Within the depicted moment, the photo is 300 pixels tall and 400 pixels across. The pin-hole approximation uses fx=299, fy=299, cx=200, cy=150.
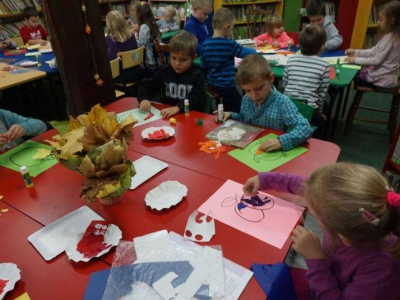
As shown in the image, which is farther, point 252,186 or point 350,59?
point 350,59

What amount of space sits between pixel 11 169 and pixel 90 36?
112cm

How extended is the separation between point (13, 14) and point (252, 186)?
538cm

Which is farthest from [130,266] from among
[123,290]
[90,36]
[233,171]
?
[90,36]

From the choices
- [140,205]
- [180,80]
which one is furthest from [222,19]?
[140,205]

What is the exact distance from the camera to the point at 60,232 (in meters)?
1.06

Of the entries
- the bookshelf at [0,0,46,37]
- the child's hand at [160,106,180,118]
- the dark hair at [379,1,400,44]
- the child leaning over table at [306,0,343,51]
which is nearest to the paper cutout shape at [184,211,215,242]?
the child's hand at [160,106,180,118]

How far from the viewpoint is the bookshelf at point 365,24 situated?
4.07m

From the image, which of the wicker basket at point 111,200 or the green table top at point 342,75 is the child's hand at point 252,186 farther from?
the green table top at point 342,75

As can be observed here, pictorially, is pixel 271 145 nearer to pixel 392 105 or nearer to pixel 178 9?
pixel 392 105

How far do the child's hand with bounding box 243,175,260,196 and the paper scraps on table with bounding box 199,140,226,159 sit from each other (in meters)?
0.31

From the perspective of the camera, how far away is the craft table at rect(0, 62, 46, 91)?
2637mm

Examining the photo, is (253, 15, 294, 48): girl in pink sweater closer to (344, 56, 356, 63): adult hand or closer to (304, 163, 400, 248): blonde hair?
(344, 56, 356, 63): adult hand

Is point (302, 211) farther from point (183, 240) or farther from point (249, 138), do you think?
point (249, 138)

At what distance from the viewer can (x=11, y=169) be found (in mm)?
1428
